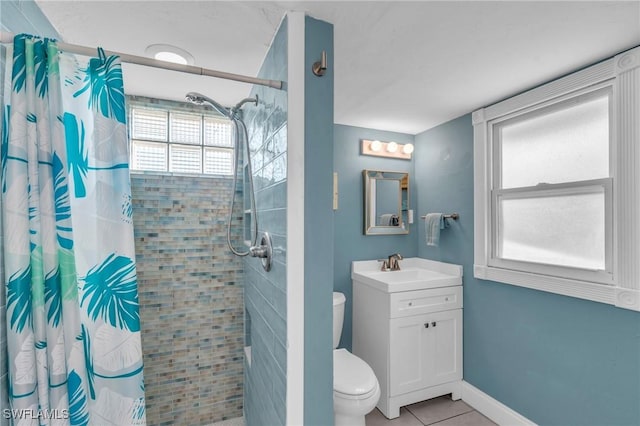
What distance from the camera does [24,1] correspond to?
1153 mm

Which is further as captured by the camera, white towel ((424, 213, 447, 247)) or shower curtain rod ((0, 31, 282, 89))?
white towel ((424, 213, 447, 247))

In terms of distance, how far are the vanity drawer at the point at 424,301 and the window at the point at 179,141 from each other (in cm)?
166

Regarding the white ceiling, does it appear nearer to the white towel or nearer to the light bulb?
the light bulb

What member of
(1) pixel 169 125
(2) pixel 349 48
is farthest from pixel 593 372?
(1) pixel 169 125

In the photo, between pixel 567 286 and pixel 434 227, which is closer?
pixel 567 286

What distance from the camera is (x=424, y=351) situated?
7.64 ft

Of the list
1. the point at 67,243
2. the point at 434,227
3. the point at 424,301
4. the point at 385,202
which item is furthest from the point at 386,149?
the point at 67,243

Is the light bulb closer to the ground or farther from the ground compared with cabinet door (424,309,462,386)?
farther from the ground

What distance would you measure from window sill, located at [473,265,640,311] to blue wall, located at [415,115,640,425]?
50 millimetres

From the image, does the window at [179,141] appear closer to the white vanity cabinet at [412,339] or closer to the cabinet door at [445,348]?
the white vanity cabinet at [412,339]

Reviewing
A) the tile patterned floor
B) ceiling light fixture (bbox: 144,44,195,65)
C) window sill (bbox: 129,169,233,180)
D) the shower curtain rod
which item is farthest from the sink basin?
ceiling light fixture (bbox: 144,44,195,65)

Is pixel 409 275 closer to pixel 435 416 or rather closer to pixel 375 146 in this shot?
pixel 435 416

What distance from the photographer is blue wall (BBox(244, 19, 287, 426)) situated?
1.29 metres

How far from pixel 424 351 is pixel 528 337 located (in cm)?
72
